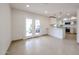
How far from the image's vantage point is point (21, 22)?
276 cm

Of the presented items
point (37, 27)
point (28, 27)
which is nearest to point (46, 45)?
point (37, 27)

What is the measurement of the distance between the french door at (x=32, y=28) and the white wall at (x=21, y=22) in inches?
3.5

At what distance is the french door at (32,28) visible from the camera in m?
2.53

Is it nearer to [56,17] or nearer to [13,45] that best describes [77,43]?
[56,17]

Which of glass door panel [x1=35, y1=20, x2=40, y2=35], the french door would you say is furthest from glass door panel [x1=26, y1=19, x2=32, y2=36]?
glass door panel [x1=35, y1=20, x2=40, y2=35]

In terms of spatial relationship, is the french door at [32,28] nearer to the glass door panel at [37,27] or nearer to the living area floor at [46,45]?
the glass door panel at [37,27]

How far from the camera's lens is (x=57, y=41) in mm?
2664

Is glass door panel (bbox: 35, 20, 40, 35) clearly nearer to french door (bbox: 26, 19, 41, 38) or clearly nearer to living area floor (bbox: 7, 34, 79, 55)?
french door (bbox: 26, 19, 41, 38)

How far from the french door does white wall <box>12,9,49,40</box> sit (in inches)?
3.5

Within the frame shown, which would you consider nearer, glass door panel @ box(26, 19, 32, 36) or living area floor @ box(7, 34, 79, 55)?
living area floor @ box(7, 34, 79, 55)

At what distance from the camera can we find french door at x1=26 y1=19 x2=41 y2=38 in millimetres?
2529

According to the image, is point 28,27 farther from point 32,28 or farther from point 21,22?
point 21,22

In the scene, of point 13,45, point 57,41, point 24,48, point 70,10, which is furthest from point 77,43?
point 13,45

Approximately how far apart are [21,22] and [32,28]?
0.44 m
